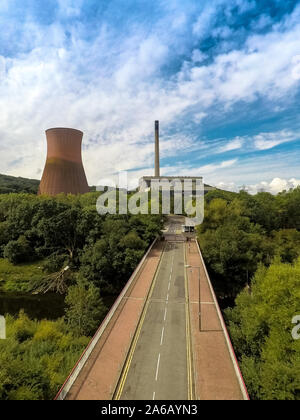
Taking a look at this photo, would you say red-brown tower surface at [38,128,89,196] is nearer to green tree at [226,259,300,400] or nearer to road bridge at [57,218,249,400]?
road bridge at [57,218,249,400]

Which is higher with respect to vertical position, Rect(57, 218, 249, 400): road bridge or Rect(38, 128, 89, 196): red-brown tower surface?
Rect(38, 128, 89, 196): red-brown tower surface

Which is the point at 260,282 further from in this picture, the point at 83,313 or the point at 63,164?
the point at 63,164

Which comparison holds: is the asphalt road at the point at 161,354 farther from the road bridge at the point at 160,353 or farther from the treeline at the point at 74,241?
the treeline at the point at 74,241

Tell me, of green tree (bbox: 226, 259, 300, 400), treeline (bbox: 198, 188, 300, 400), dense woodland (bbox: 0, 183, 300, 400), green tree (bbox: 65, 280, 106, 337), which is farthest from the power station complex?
green tree (bbox: 226, 259, 300, 400)

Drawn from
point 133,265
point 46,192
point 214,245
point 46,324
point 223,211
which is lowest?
point 46,324
